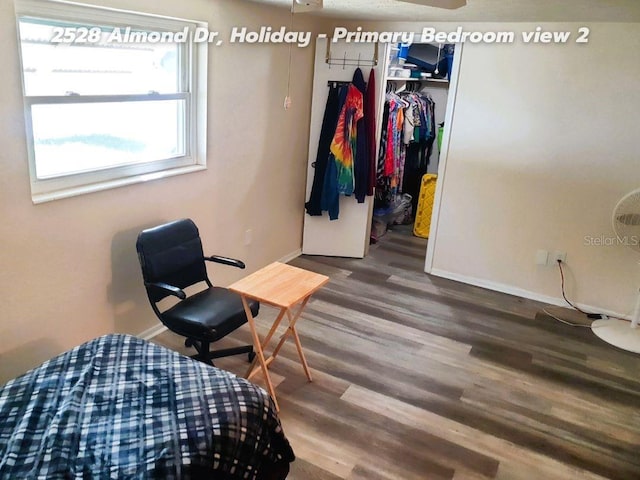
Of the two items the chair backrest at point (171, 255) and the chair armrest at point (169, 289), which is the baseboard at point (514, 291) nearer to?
the chair backrest at point (171, 255)

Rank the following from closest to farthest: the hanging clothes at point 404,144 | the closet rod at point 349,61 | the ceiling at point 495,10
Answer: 1. the ceiling at point 495,10
2. the closet rod at point 349,61
3. the hanging clothes at point 404,144

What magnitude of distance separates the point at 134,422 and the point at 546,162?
134 inches

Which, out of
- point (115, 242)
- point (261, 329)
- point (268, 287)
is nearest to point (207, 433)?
point (268, 287)

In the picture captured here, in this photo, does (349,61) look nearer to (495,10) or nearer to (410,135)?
(410,135)

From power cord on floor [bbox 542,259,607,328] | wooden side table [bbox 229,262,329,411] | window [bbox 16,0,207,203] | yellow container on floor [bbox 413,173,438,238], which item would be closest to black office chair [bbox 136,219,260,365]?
wooden side table [bbox 229,262,329,411]

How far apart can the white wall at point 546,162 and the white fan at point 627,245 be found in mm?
190

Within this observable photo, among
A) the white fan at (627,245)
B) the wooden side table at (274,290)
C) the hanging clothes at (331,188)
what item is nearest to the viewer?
the wooden side table at (274,290)

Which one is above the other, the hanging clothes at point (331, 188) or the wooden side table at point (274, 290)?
the hanging clothes at point (331, 188)

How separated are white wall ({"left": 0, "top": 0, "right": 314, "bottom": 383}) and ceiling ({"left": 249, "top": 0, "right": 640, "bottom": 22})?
54cm

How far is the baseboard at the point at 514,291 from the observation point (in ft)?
13.1

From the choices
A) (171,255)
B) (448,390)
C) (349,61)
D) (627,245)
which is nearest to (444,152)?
(349,61)

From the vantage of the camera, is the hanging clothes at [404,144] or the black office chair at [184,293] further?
the hanging clothes at [404,144]

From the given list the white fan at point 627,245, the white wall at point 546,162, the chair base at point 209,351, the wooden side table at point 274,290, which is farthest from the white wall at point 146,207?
the white fan at point 627,245

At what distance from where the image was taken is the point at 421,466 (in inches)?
92.0
